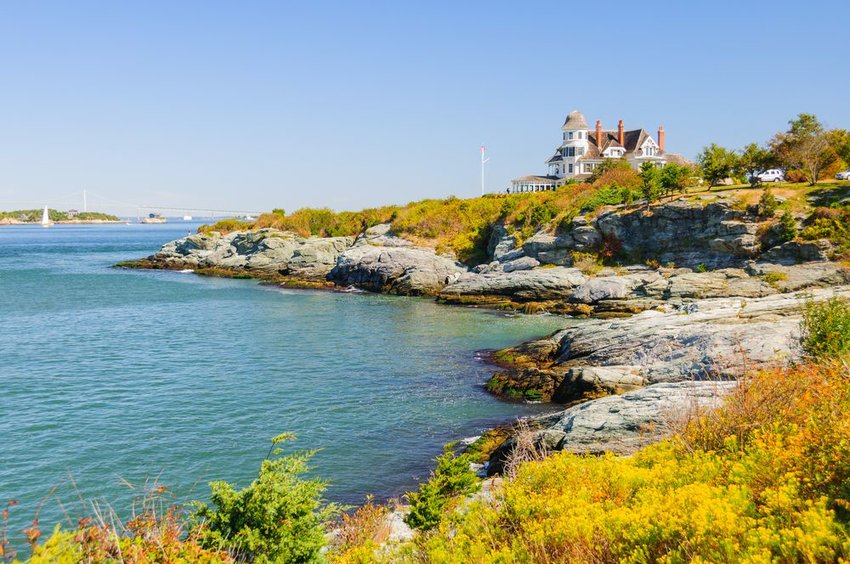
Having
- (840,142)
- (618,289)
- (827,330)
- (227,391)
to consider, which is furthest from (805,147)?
(227,391)

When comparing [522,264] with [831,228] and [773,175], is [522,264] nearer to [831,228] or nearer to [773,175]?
[831,228]

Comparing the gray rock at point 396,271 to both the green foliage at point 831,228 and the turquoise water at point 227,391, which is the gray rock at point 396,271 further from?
the green foliage at point 831,228

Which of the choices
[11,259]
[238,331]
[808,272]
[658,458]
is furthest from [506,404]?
[11,259]

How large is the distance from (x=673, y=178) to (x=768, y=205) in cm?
1024

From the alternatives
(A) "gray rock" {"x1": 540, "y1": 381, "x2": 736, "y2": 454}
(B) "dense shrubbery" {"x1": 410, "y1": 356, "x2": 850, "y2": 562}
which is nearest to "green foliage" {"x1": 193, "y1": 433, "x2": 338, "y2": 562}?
(B) "dense shrubbery" {"x1": 410, "y1": 356, "x2": 850, "y2": 562}

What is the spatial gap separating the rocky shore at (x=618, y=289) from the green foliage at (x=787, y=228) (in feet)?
3.14

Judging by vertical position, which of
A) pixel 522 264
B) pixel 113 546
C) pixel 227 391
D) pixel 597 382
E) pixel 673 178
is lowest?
pixel 227 391

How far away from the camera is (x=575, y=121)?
10294 cm

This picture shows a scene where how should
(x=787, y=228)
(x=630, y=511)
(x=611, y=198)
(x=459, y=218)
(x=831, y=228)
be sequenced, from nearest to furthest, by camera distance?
1. (x=630, y=511)
2. (x=831, y=228)
3. (x=787, y=228)
4. (x=611, y=198)
5. (x=459, y=218)

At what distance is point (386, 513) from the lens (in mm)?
14703

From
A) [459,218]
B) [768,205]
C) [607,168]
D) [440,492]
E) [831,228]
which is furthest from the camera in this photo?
[459,218]

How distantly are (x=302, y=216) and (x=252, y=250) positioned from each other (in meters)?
18.6

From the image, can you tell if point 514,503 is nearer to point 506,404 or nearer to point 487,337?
point 506,404

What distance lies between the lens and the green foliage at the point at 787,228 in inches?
1902
